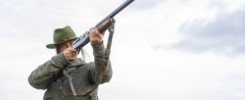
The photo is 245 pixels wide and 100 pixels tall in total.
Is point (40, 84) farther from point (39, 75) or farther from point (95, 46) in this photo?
point (95, 46)

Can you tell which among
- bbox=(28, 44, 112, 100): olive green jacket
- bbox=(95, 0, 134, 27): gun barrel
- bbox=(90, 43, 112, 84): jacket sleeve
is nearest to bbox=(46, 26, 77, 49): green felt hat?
bbox=(28, 44, 112, 100): olive green jacket

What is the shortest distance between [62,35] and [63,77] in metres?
0.78

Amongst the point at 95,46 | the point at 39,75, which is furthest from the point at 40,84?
the point at 95,46

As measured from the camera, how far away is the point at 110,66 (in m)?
17.7

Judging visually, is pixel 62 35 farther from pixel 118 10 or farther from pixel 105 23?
pixel 118 10

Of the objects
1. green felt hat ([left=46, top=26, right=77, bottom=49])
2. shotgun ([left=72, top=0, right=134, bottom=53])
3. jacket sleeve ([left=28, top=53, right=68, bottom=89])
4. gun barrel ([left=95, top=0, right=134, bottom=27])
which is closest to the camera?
gun barrel ([left=95, top=0, right=134, bottom=27])

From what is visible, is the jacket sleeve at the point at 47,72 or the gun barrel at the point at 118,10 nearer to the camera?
the gun barrel at the point at 118,10

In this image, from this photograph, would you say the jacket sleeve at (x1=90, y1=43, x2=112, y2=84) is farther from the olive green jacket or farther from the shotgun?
the shotgun

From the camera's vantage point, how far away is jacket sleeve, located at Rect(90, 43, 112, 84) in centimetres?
1733

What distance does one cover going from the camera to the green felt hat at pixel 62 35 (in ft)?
60.0

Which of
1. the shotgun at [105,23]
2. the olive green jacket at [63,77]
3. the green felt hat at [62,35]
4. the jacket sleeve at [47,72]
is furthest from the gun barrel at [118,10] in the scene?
the green felt hat at [62,35]

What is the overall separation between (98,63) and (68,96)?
79cm

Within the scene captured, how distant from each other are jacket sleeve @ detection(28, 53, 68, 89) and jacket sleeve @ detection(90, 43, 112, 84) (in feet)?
1.66

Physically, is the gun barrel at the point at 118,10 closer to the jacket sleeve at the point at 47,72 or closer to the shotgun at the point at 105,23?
the shotgun at the point at 105,23
